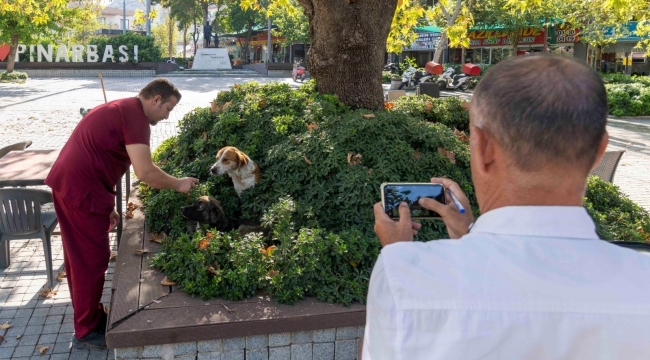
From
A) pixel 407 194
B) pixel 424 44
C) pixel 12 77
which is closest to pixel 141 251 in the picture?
pixel 407 194

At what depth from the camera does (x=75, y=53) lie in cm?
4075

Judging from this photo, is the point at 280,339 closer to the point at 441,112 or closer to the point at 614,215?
the point at 614,215

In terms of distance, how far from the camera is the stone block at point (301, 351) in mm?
3574

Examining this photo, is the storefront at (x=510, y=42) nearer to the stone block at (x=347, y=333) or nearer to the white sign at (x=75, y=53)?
the white sign at (x=75, y=53)

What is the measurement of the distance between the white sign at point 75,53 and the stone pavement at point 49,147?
12.0 m

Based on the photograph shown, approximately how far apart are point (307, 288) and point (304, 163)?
158 centimetres

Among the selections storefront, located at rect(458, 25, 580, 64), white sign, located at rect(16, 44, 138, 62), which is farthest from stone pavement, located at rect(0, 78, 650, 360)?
storefront, located at rect(458, 25, 580, 64)

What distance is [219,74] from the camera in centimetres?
4153

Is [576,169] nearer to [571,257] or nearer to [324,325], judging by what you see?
[571,257]

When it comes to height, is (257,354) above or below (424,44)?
below

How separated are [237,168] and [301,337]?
2019 mm

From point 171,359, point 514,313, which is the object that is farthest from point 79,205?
point 514,313

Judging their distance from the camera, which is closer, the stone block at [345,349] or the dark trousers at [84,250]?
Answer: the stone block at [345,349]

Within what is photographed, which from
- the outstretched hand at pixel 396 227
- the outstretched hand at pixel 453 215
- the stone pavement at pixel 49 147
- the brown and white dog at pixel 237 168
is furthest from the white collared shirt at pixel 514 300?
the brown and white dog at pixel 237 168
